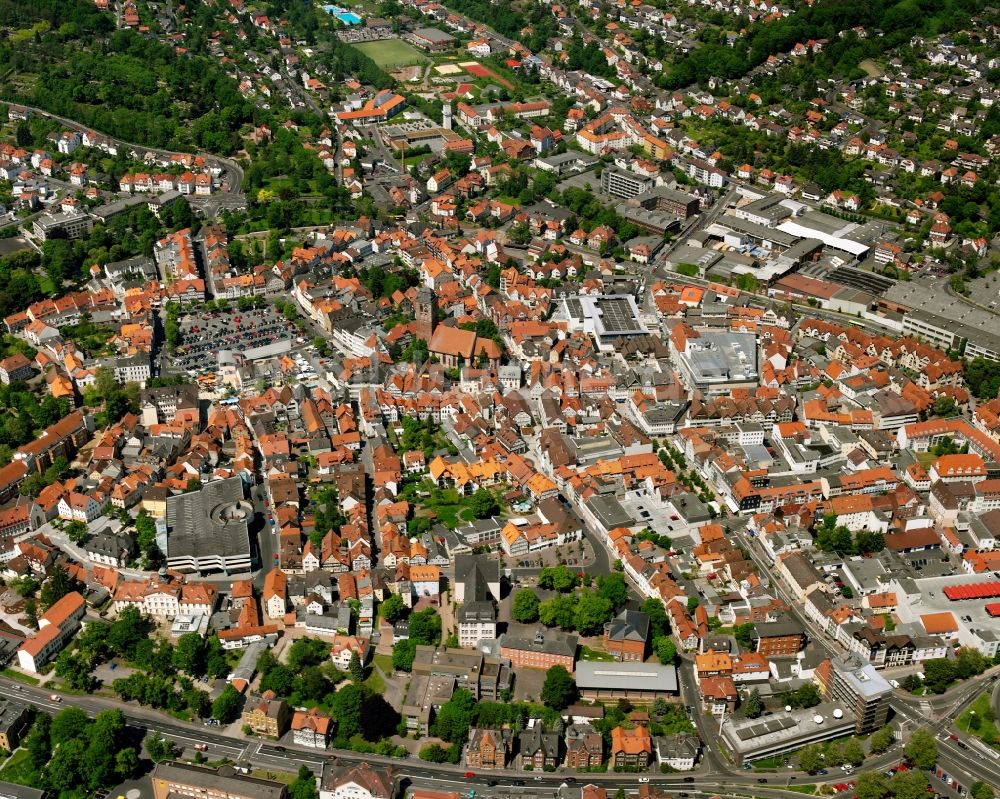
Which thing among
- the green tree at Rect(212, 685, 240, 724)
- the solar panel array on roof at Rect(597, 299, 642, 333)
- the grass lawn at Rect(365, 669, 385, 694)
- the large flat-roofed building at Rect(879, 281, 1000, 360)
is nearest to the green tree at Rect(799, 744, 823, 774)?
the grass lawn at Rect(365, 669, 385, 694)

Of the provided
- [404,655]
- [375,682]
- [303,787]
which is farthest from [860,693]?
[303,787]

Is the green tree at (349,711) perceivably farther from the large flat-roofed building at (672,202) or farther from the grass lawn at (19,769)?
the large flat-roofed building at (672,202)

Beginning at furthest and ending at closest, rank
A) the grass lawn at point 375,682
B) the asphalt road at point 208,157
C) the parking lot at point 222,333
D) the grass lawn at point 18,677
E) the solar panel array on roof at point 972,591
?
the asphalt road at point 208,157
the parking lot at point 222,333
the solar panel array on roof at point 972,591
the grass lawn at point 18,677
the grass lawn at point 375,682

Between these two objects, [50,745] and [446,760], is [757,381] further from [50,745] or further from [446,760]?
[50,745]

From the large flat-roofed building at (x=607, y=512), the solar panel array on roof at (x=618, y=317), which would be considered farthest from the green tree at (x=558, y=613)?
the solar panel array on roof at (x=618, y=317)

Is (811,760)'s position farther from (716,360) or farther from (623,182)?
(623,182)

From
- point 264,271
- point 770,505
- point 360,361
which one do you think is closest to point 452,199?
point 264,271
